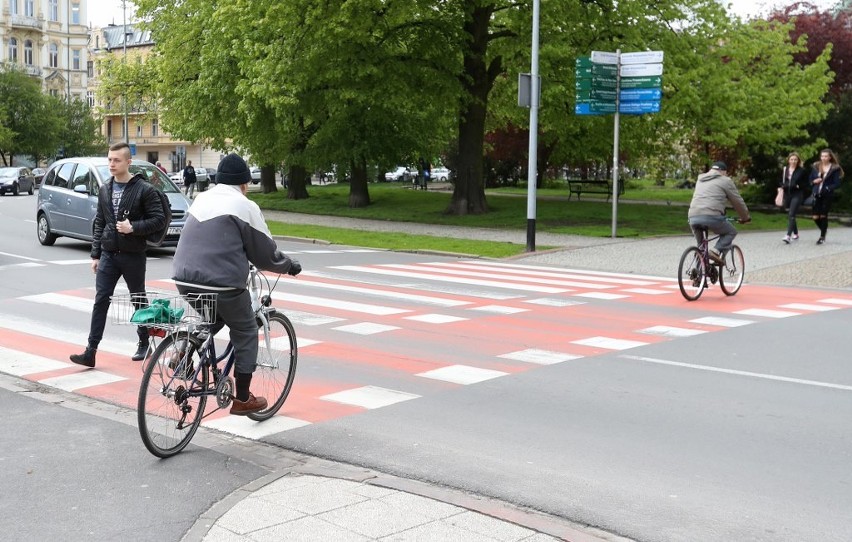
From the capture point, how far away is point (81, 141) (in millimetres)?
87812

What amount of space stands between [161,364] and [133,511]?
1024mm

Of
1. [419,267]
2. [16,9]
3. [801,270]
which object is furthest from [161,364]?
[16,9]

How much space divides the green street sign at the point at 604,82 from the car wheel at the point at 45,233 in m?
12.3

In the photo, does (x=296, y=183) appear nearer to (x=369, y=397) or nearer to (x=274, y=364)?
(x=369, y=397)

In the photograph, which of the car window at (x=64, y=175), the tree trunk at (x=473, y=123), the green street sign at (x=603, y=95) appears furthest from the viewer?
the tree trunk at (x=473, y=123)

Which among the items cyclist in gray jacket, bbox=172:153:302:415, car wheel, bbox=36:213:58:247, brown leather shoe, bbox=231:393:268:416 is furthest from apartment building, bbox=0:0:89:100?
cyclist in gray jacket, bbox=172:153:302:415

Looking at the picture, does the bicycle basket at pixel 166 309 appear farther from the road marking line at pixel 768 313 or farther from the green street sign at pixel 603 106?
the green street sign at pixel 603 106

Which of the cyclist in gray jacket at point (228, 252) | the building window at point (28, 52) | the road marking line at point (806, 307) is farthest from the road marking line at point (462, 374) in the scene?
the building window at point (28, 52)

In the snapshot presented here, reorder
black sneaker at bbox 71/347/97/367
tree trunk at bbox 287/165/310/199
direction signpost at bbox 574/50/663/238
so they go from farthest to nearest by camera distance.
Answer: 1. tree trunk at bbox 287/165/310/199
2. direction signpost at bbox 574/50/663/238
3. black sneaker at bbox 71/347/97/367

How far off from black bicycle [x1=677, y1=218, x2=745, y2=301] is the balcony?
303ft

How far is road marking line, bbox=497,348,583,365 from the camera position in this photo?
930 centimetres

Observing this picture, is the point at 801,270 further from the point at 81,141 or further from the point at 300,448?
the point at 81,141

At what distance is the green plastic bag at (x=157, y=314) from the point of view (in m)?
5.93

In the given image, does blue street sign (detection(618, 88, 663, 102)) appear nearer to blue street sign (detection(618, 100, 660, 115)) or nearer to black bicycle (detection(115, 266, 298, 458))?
blue street sign (detection(618, 100, 660, 115))
